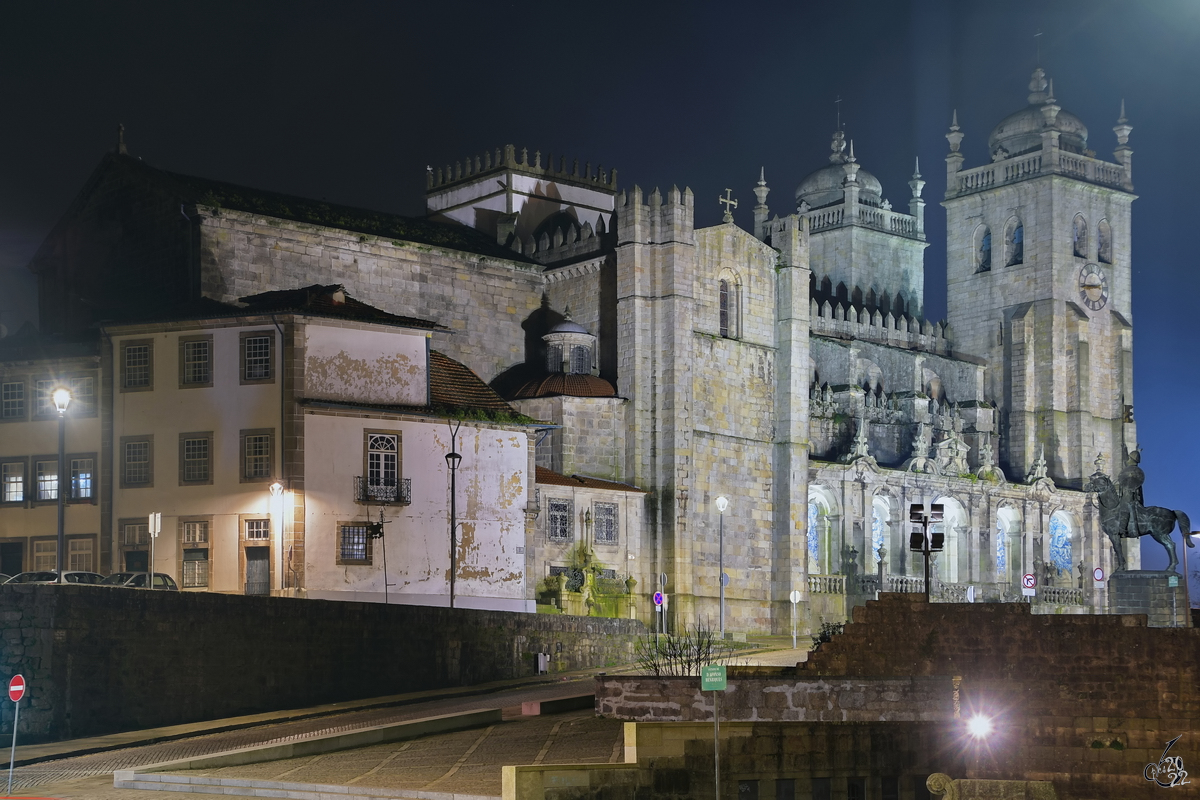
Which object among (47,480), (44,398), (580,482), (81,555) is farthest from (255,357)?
(580,482)

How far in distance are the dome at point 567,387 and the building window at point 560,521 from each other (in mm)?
5039

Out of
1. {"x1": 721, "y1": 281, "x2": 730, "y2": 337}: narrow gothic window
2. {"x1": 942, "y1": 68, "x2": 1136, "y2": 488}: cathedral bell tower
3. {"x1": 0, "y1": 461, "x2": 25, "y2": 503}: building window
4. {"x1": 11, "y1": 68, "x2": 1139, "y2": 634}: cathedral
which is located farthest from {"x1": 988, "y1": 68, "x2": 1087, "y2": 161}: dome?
{"x1": 0, "y1": 461, "x2": 25, "y2": 503}: building window

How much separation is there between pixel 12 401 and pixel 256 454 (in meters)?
9.35

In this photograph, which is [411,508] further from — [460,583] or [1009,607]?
[1009,607]

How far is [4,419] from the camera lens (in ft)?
183

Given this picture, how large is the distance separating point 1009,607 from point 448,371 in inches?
1129

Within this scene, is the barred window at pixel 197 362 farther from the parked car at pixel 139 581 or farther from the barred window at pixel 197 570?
the parked car at pixel 139 581

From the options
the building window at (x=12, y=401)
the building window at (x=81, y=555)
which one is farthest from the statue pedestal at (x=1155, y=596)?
the building window at (x=12, y=401)

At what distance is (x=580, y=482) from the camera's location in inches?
2576

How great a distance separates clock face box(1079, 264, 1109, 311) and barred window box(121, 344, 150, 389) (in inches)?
2545

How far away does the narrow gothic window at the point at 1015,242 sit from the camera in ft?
340

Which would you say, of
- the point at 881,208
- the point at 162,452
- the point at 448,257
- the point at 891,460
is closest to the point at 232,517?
the point at 162,452

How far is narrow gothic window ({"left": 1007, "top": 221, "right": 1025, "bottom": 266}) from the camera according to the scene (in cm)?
10375

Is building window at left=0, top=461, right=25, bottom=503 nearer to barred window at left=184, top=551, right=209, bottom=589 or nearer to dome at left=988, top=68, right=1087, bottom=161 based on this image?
barred window at left=184, top=551, right=209, bottom=589
